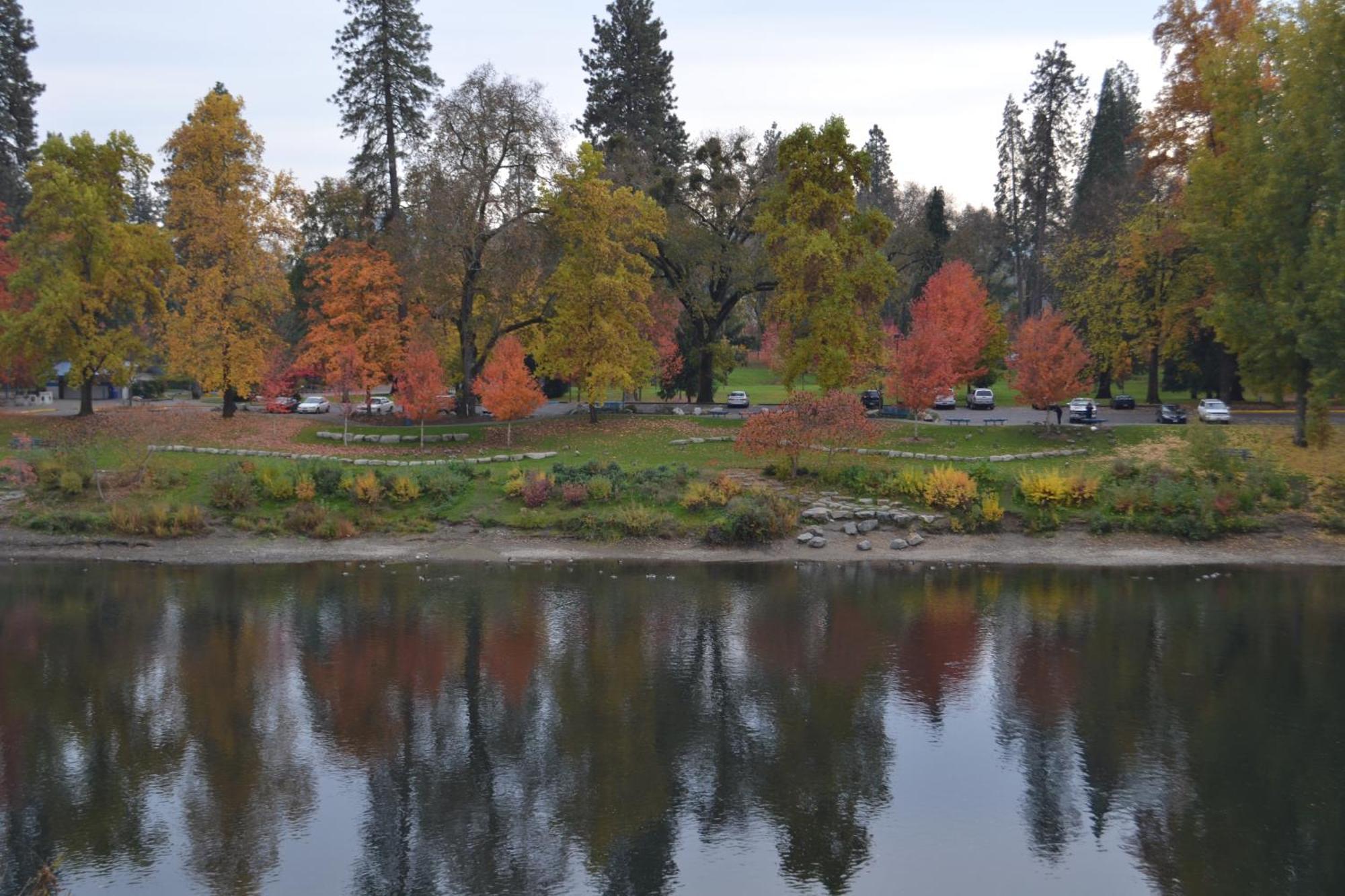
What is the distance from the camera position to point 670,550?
3738 centimetres

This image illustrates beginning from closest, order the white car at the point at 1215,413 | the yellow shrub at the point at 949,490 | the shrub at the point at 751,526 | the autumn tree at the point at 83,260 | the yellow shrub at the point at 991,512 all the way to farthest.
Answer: the shrub at the point at 751,526, the yellow shrub at the point at 991,512, the yellow shrub at the point at 949,490, the autumn tree at the point at 83,260, the white car at the point at 1215,413

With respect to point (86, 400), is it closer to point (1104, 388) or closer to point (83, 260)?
point (83, 260)

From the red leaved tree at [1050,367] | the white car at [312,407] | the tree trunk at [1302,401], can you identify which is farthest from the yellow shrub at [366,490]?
the tree trunk at [1302,401]

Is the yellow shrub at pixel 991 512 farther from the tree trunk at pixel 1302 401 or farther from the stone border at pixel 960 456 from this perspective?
the tree trunk at pixel 1302 401

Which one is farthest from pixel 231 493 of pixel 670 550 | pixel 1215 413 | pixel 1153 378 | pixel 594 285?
pixel 1153 378

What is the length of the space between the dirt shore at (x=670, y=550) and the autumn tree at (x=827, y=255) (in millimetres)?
13538

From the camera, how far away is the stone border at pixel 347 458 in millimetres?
44188

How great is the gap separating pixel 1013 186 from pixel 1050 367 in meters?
50.5

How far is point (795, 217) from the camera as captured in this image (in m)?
48.7

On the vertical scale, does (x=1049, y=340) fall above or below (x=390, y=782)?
above

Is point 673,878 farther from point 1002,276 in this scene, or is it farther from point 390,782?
point 1002,276

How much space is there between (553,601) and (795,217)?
86.2 feet

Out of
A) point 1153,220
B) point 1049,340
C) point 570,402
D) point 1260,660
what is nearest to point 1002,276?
point 1153,220

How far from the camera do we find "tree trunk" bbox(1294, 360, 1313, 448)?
4316 centimetres
